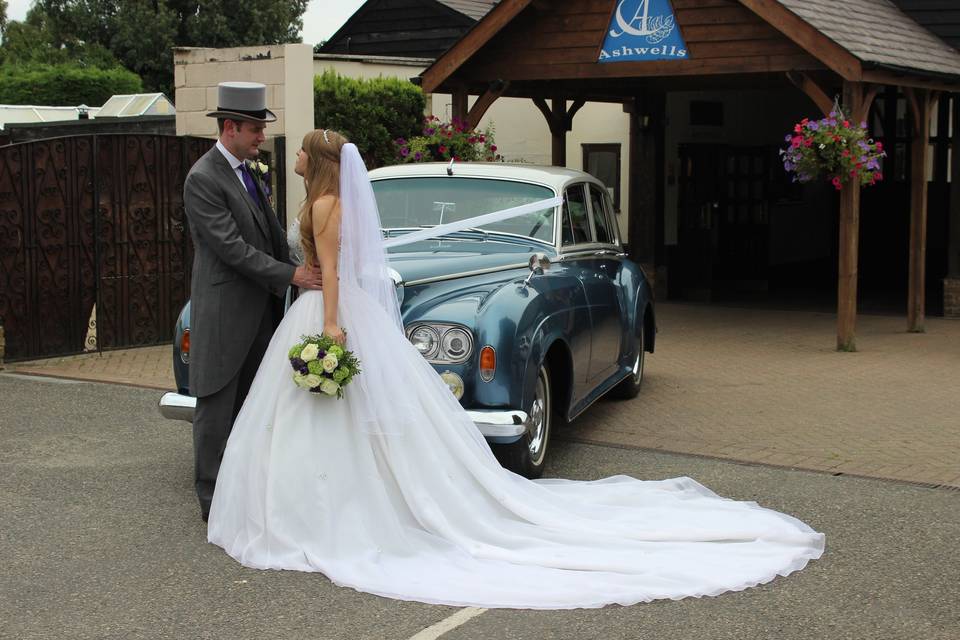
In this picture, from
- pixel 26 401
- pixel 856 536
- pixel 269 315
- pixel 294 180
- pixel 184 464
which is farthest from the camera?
→ pixel 294 180

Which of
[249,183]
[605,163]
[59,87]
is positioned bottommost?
[249,183]

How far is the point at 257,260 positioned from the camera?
5.59m

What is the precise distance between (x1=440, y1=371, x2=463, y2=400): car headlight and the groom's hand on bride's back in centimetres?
83

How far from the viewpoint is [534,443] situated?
6492 mm

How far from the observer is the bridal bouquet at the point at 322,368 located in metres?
5.21

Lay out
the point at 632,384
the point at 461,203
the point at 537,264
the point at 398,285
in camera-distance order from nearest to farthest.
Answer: the point at 398,285 < the point at 537,264 < the point at 461,203 < the point at 632,384

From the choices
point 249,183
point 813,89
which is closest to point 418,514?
point 249,183

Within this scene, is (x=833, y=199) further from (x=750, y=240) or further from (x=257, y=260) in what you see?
(x=257, y=260)

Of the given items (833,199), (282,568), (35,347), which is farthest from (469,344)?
(833,199)

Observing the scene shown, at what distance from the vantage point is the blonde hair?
550 centimetres

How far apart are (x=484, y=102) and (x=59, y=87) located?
2256cm

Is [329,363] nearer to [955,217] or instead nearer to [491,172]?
[491,172]

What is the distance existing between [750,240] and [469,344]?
12.7 m

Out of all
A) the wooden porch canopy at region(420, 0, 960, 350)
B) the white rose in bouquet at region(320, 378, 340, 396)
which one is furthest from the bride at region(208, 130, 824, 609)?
the wooden porch canopy at region(420, 0, 960, 350)
